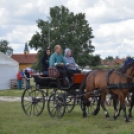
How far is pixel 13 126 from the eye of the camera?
9.52 metres

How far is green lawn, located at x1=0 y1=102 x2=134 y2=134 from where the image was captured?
8562 mm

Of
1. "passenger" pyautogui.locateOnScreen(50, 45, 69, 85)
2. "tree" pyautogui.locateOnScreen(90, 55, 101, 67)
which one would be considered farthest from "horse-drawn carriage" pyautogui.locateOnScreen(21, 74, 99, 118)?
"tree" pyautogui.locateOnScreen(90, 55, 101, 67)

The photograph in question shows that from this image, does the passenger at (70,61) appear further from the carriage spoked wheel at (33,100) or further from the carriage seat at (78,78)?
the carriage spoked wheel at (33,100)

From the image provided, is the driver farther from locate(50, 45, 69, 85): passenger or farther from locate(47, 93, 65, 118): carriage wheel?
locate(47, 93, 65, 118): carriage wheel

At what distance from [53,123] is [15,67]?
19710 millimetres

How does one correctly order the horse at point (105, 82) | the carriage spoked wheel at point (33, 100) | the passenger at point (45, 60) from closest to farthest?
the horse at point (105, 82) < the carriage spoked wheel at point (33, 100) < the passenger at point (45, 60)

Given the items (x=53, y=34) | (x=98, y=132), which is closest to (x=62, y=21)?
(x=53, y=34)

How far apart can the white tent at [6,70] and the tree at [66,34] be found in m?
28.7

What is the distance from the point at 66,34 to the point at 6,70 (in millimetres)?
30679

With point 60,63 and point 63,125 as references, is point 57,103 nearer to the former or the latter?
point 60,63

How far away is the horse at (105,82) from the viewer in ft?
33.2

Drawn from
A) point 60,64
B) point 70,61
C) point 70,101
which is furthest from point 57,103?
point 70,61

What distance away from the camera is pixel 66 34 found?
5844 centimetres

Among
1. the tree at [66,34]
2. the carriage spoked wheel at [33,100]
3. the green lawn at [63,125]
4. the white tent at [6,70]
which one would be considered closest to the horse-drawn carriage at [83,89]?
the carriage spoked wheel at [33,100]
